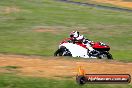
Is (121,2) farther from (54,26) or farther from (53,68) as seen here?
(53,68)

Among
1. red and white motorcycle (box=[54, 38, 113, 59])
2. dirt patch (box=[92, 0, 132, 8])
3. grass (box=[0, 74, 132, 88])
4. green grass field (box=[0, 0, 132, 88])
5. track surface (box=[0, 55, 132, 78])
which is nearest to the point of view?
grass (box=[0, 74, 132, 88])

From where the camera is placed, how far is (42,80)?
38.5 feet

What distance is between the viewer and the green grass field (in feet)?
104

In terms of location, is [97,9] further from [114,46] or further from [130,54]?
[130,54]

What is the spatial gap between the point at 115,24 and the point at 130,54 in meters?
16.7

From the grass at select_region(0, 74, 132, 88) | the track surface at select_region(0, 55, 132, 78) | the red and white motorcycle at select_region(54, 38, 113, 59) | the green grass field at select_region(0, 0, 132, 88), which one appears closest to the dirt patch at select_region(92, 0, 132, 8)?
the green grass field at select_region(0, 0, 132, 88)

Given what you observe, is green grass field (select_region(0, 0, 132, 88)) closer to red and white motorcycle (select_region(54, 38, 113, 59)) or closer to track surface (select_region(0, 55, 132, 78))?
track surface (select_region(0, 55, 132, 78))

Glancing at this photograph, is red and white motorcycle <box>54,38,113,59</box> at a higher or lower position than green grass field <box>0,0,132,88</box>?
lower

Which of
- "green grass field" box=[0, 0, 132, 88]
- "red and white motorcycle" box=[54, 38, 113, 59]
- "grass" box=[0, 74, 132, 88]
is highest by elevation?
"green grass field" box=[0, 0, 132, 88]

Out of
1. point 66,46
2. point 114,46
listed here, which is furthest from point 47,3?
point 66,46

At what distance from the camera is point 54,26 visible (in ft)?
140

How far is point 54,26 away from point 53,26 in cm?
12

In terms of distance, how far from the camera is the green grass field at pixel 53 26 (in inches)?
1246

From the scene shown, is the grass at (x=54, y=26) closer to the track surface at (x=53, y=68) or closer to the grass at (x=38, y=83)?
the track surface at (x=53, y=68)
